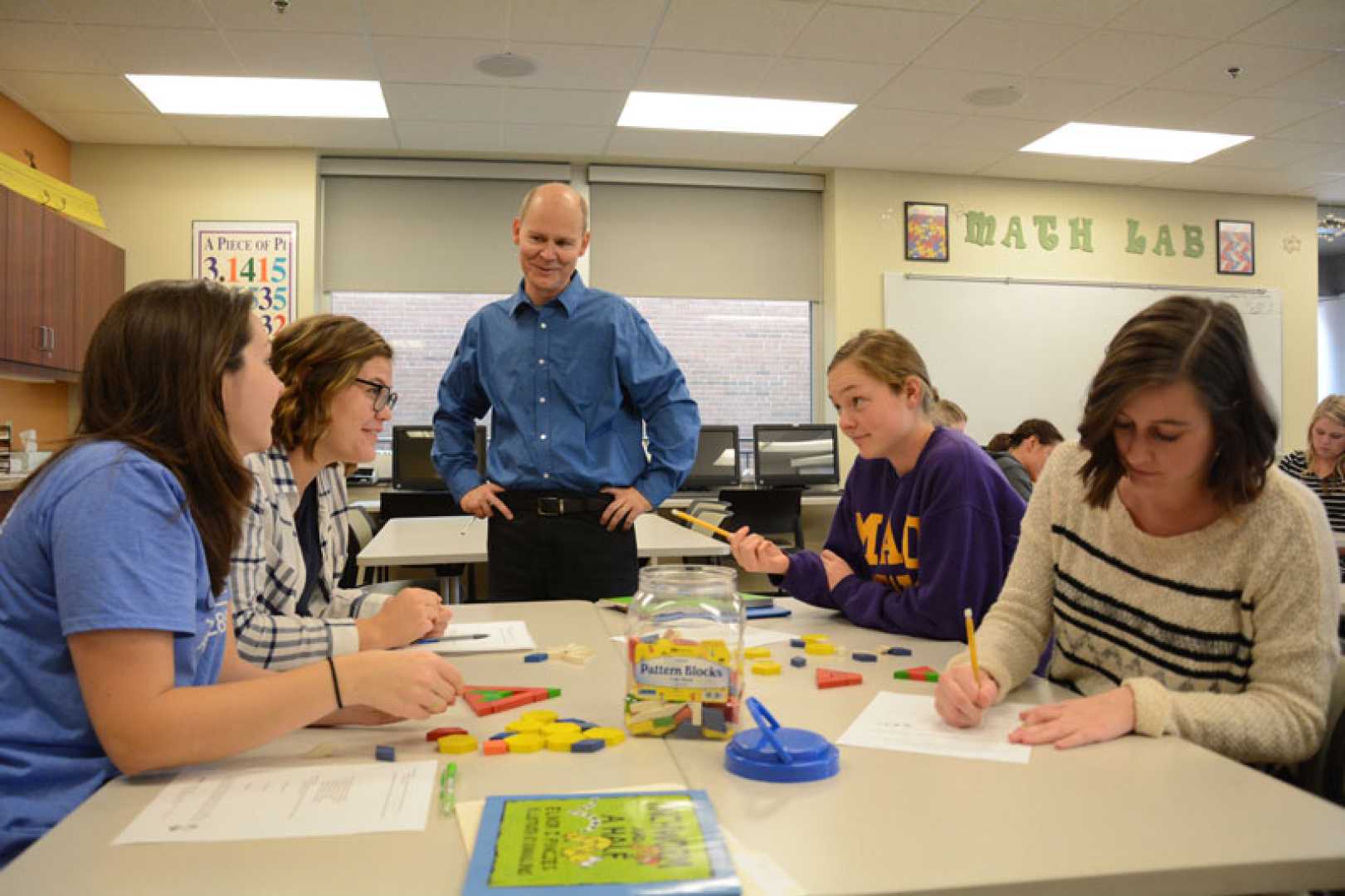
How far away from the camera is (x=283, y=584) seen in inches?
62.9

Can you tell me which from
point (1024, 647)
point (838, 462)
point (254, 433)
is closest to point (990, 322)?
point (838, 462)

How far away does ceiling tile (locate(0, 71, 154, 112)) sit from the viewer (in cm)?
475

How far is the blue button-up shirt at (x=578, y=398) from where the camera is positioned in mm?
2434

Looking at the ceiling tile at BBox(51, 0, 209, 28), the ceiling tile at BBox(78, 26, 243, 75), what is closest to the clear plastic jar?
the ceiling tile at BBox(51, 0, 209, 28)

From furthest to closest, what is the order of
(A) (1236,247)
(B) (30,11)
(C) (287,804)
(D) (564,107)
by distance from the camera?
→ (A) (1236,247) < (D) (564,107) < (B) (30,11) < (C) (287,804)

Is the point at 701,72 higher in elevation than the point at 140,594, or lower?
higher

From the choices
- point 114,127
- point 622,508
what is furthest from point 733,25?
point 114,127

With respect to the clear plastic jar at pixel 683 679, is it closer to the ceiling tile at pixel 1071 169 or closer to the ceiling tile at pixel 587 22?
the ceiling tile at pixel 587 22

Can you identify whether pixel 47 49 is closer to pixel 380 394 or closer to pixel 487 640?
pixel 380 394

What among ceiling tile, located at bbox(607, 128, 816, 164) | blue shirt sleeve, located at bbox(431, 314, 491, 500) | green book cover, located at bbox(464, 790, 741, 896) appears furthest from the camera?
ceiling tile, located at bbox(607, 128, 816, 164)

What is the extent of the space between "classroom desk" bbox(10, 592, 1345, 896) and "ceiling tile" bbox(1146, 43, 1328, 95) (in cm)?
466

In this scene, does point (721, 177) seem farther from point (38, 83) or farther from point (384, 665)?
point (384, 665)

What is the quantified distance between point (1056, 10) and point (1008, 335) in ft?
9.15

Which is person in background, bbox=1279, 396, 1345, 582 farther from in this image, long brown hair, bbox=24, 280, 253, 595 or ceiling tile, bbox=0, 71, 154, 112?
ceiling tile, bbox=0, 71, 154, 112
